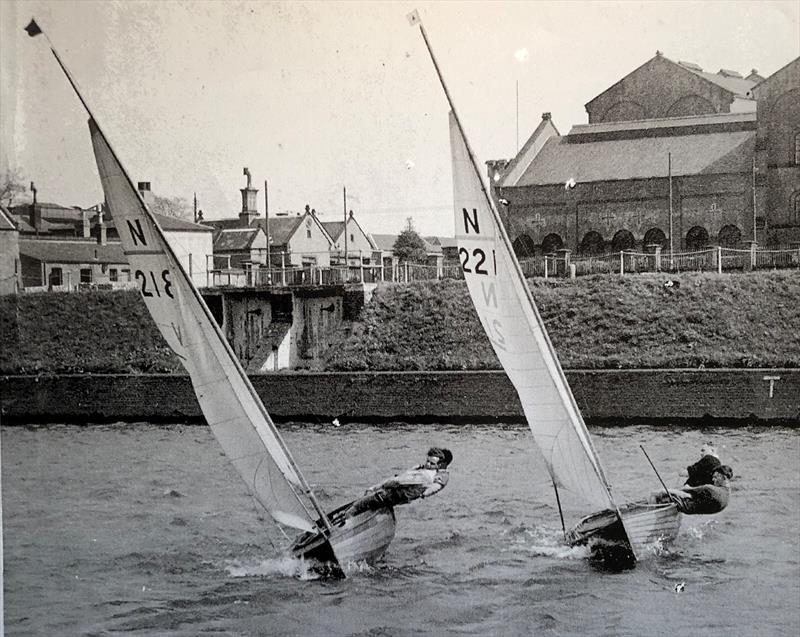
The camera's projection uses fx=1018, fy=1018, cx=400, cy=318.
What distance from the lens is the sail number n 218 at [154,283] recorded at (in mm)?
4773

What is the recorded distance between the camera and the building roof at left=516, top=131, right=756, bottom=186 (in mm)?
4914

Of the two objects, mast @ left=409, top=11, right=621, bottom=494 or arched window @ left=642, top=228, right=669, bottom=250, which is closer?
mast @ left=409, top=11, right=621, bottom=494

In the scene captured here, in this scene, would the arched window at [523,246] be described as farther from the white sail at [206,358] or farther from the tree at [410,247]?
the white sail at [206,358]

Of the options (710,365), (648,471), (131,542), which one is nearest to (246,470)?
(131,542)

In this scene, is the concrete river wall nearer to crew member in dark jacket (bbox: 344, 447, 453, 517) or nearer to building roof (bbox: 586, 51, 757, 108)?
crew member in dark jacket (bbox: 344, 447, 453, 517)

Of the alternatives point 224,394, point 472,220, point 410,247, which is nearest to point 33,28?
point 224,394

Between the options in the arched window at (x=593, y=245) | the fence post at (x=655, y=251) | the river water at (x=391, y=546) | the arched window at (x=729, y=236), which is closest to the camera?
the river water at (x=391, y=546)

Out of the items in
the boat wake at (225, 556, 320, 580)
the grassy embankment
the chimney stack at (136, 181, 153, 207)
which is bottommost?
the boat wake at (225, 556, 320, 580)

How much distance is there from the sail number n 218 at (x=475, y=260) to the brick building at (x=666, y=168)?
0.51 m

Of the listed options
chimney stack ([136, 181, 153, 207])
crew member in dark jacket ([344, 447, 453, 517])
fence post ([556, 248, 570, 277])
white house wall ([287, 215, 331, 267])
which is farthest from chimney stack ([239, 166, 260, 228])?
fence post ([556, 248, 570, 277])

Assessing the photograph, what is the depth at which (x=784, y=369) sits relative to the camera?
4988mm

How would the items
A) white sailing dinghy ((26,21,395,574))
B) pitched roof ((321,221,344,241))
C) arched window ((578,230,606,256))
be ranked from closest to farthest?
white sailing dinghy ((26,21,395,574))
pitched roof ((321,221,344,241))
arched window ((578,230,606,256))

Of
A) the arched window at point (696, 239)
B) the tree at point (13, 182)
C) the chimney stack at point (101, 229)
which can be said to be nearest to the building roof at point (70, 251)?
the chimney stack at point (101, 229)

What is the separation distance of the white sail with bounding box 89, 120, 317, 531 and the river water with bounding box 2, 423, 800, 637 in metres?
0.20
